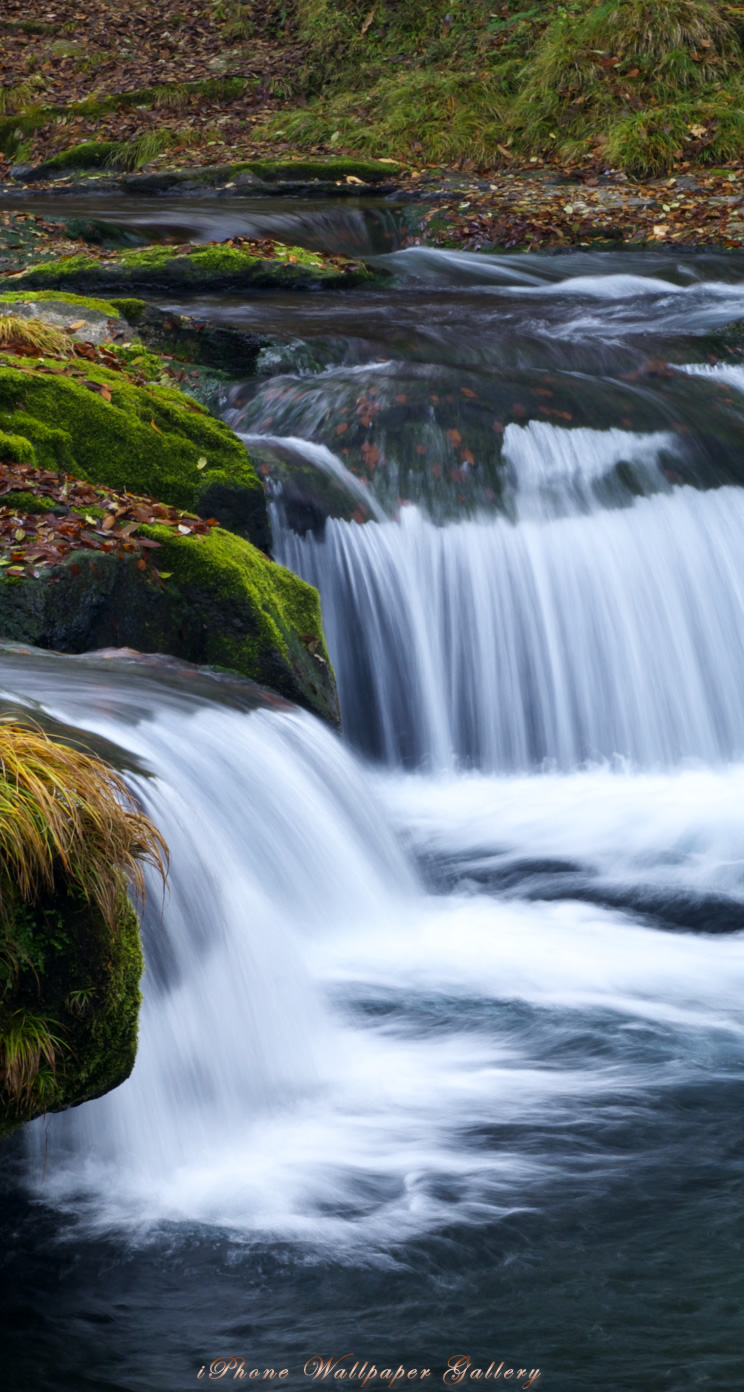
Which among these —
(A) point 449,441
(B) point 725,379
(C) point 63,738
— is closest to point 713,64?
(B) point 725,379

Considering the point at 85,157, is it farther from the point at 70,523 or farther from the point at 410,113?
the point at 70,523

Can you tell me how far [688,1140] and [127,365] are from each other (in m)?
6.06

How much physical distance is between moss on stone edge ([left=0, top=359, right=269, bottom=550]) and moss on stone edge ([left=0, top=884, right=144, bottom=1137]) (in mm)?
4149

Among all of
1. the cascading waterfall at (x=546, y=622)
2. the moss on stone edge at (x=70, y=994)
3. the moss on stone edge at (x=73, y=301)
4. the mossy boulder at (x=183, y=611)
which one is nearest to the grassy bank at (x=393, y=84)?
the moss on stone edge at (x=73, y=301)

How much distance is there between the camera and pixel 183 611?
6105 millimetres

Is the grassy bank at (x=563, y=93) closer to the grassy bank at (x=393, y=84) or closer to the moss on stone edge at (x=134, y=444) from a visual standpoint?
the grassy bank at (x=393, y=84)

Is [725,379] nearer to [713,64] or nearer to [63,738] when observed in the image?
[63,738]

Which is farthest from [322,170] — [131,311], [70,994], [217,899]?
[70,994]

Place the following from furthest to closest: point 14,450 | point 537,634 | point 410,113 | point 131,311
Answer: point 410,113 < point 131,311 < point 537,634 < point 14,450

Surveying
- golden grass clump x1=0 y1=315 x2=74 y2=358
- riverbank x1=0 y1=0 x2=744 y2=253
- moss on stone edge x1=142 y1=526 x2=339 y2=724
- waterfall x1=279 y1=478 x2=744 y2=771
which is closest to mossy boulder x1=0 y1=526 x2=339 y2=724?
moss on stone edge x1=142 y1=526 x2=339 y2=724

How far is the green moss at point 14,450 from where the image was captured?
657cm

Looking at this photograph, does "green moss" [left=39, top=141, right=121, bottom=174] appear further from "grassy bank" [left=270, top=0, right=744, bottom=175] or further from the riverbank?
"grassy bank" [left=270, top=0, right=744, bottom=175]

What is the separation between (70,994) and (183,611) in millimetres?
3224

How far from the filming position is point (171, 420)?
24.0 feet
